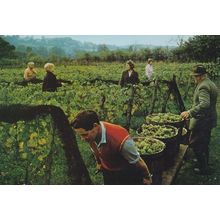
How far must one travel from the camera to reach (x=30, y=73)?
6918 millimetres

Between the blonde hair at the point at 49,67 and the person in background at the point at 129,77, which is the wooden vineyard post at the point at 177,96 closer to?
the person in background at the point at 129,77

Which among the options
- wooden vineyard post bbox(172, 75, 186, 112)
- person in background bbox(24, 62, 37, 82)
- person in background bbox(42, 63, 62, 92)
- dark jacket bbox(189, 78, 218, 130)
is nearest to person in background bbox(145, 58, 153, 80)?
wooden vineyard post bbox(172, 75, 186, 112)

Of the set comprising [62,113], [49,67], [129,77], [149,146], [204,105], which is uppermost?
[49,67]

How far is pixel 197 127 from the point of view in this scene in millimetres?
6941

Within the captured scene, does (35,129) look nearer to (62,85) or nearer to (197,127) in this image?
(62,85)

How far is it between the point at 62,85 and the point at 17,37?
97 centimetres

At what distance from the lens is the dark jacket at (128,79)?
23.2 feet

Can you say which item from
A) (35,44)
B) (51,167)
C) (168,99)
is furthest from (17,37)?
(168,99)

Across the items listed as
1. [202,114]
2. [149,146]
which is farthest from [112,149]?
[202,114]

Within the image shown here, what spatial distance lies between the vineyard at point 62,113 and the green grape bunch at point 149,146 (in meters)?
0.66

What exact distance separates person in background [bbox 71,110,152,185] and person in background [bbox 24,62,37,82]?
1.73 metres

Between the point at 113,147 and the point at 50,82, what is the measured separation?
198 cm

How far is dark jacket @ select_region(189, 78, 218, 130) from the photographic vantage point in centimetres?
675

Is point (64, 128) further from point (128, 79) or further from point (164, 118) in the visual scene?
point (164, 118)
